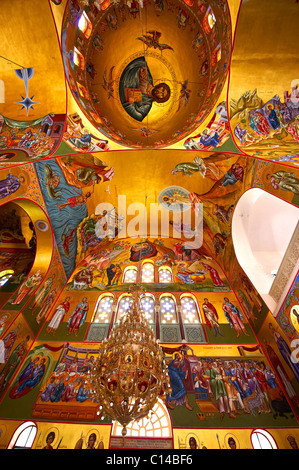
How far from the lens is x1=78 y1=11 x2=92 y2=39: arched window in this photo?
14.7 feet

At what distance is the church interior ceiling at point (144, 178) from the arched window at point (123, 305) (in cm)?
22

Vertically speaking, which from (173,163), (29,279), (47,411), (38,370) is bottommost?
(47,411)

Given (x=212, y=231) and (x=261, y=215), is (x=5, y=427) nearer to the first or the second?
(x=212, y=231)

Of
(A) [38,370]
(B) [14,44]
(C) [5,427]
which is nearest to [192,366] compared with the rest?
(A) [38,370]

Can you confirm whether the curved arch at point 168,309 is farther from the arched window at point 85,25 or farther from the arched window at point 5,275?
the arched window at point 85,25

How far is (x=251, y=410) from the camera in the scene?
18.7ft

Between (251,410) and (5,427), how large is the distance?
19.1 feet

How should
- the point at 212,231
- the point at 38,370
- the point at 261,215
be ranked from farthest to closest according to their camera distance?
1. the point at 212,231
2. the point at 261,215
3. the point at 38,370

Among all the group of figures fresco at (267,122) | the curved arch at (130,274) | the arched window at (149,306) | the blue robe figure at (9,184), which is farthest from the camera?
the curved arch at (130,274)

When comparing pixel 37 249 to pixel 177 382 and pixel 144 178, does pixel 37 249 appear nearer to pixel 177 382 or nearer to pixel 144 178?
pixel 144 178

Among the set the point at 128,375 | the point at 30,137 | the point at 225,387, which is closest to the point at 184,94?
the point at 30,137

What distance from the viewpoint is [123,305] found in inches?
340

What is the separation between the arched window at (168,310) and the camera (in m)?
8.05

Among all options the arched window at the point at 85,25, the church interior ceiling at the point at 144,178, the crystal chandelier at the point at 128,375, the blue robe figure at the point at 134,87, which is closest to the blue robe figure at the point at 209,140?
the church interior ceiling at the point at 144,178
